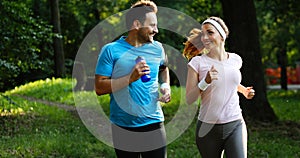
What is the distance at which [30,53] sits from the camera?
11008 mm

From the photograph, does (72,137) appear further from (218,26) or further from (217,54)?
(218,26)

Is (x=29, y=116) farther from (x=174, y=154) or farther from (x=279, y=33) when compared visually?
→ (x=279, y=33)

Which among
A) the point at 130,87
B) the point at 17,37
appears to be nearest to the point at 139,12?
the point at 130,87

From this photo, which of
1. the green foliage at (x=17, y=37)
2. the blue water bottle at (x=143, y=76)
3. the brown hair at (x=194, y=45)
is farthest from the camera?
the green foliage at (x=17, y=37)

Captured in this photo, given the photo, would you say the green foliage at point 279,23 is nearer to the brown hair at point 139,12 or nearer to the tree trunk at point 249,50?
the tree trunk at point 249,50

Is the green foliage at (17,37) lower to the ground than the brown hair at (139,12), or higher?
lower

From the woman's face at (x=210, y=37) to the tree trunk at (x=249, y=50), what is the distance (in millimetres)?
7316

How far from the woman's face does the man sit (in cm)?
55

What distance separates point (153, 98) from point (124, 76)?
321mm

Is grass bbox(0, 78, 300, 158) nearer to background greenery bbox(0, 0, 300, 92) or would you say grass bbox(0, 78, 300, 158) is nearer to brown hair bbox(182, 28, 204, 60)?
background greenery bbox(0, 0, 300, 92)

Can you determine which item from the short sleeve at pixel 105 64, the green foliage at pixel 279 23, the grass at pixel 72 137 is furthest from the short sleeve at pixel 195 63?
the green foliage at pixel 279 23

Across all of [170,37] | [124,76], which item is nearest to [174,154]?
[124,76]

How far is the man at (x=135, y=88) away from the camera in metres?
4.12

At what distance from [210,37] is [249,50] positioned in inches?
291
